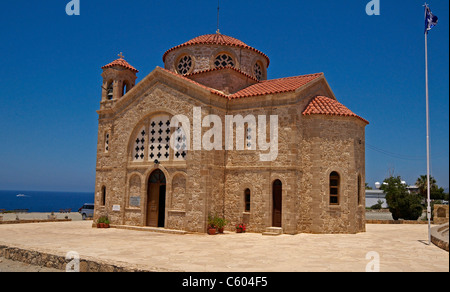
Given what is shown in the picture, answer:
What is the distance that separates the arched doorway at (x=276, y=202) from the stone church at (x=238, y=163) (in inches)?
2.1

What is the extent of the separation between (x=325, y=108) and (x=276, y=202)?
580 centimetres

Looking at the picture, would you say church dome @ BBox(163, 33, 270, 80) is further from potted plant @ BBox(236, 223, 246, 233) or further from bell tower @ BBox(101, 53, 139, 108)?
potted plant @ BBox(236, 223, 246, 233)

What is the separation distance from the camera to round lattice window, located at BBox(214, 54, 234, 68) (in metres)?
23.9

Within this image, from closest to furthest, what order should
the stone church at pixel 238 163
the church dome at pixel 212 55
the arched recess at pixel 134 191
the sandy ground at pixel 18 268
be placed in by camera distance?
the sandy ground at pixel 18 268, the stone church at pixel 238 163, the arched recess at pixel 134 191, the church dome at pixel 212 55

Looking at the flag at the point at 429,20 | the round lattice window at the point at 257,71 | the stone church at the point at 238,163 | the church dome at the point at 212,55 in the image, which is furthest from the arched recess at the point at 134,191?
the flag at the point at 429,20

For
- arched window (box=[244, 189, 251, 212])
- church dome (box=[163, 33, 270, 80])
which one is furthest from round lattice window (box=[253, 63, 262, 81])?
arched window (box=[244, 189, 251, 212])

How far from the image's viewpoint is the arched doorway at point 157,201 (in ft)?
68.4

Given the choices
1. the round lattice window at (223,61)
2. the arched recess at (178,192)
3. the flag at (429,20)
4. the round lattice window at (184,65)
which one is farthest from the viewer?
the round lattice window at (184,65)

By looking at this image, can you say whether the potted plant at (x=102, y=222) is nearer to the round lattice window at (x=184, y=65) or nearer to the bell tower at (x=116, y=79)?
the bell tower at (x=116, y=79)

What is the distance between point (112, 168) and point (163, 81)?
630cm

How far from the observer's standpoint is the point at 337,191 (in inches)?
779

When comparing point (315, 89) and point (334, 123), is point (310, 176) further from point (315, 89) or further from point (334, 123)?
point (315, 89)

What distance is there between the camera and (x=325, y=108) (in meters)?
20.2
